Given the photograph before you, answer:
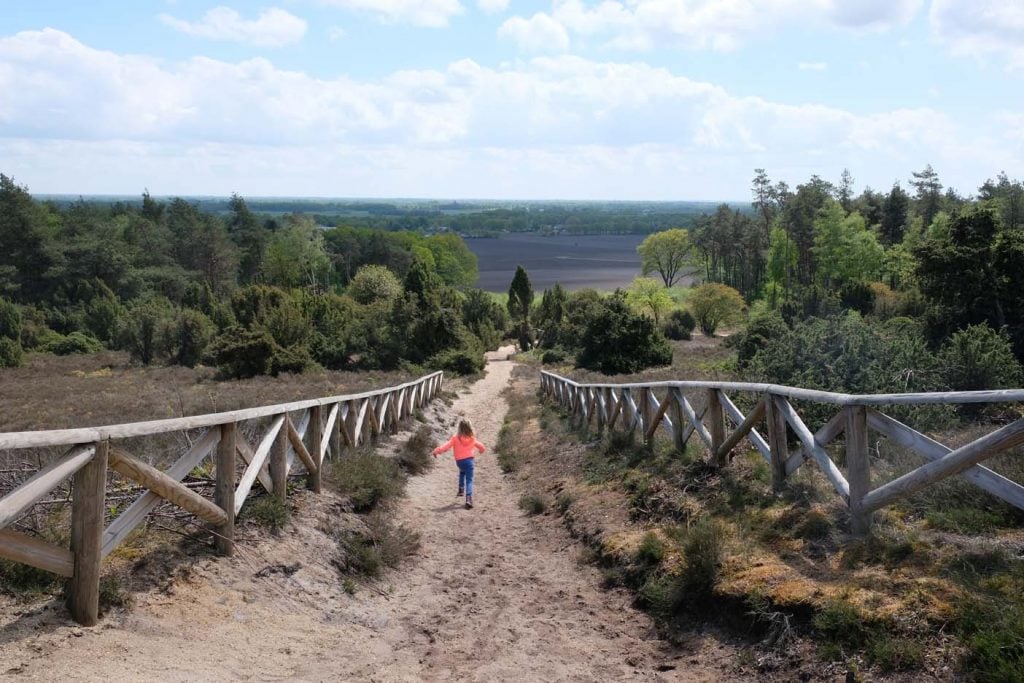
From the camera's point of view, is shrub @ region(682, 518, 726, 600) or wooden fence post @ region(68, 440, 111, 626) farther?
shrub @ region(682, 518, 726, 600)

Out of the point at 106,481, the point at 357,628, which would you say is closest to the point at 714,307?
the point at 357,628

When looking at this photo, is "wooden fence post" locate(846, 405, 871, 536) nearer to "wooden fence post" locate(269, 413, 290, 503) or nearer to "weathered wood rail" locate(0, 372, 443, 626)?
"weathered wood rail" locate(0, 372, 443, 626)

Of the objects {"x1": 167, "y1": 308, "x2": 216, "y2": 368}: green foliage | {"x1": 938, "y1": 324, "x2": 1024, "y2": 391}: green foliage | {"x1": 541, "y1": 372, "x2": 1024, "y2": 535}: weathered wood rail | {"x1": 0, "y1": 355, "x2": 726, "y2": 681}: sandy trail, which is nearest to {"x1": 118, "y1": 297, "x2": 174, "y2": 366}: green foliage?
{"x1": 167, "y1": 308, "x2": 216, "y2": 368}: green foliage

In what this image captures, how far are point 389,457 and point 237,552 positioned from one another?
6.04 m

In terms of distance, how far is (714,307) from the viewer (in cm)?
7412

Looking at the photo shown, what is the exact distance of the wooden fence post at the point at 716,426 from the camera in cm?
802

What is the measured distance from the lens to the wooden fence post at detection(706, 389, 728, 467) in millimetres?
8023

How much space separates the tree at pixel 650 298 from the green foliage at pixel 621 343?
33404 mm

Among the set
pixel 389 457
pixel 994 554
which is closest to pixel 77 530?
pixel 994 554

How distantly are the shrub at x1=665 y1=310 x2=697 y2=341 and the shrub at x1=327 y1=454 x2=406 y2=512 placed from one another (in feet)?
193

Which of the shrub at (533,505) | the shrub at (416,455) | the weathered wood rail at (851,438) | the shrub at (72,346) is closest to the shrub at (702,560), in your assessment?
the weathered wood rail at (851,438)

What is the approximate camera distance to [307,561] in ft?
20.9

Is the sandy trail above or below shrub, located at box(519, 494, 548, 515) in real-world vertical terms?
above

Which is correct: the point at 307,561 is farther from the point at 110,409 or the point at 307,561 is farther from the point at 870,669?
the point at 110,409
